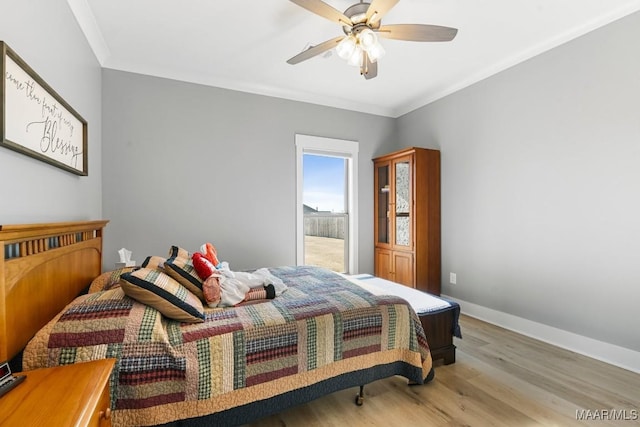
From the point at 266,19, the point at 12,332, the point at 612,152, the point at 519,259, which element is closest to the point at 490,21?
the point at 612,152

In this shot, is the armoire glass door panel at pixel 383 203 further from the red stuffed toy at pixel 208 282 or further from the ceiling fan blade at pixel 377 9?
the red stuffed toy at pixel 208 282

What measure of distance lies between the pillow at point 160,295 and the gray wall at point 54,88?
1.80 feet

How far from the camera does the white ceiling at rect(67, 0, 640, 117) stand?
220 centimetres

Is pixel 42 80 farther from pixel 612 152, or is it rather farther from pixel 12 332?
pixel 612 152

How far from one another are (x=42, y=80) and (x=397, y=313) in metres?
2.30

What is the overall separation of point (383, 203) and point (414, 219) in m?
0.65

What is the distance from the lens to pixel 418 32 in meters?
1.96

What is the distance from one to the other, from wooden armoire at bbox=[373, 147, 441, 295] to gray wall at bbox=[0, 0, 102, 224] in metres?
3.19

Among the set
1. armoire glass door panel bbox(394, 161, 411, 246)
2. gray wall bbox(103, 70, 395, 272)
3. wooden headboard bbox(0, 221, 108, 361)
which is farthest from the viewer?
armoire glass door panel bbox(394, 161, 411, 246)

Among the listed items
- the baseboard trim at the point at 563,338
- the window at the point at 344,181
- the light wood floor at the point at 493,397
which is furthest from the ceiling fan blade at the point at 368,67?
the baseboard trim at the point at 563,338

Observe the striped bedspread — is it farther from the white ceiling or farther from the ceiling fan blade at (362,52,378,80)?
the white ceiling

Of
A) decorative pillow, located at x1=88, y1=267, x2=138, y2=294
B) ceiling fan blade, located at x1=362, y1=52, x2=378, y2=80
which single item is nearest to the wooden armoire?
ceiling fan blade, located at x1=362, y1=52, x2=378, y2=80

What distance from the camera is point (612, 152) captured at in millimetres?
2303

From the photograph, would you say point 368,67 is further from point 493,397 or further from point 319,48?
point 493,397
